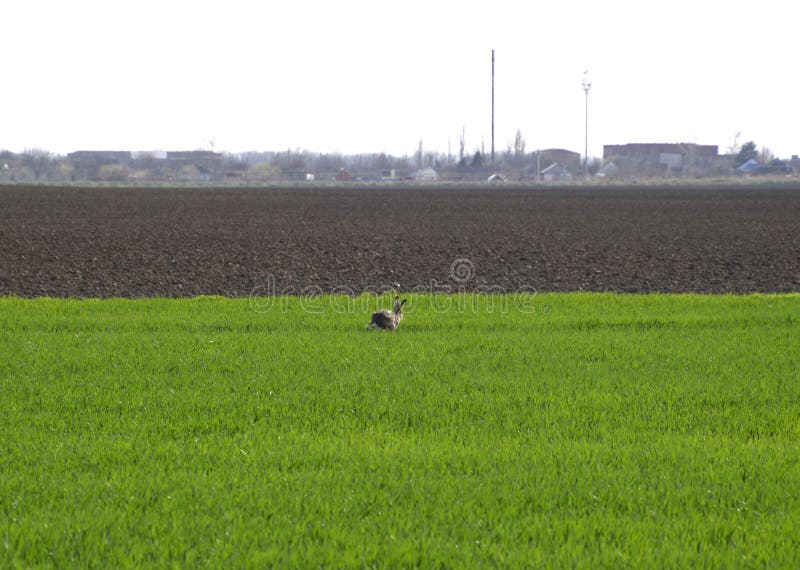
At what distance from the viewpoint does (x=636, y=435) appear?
8.19 m

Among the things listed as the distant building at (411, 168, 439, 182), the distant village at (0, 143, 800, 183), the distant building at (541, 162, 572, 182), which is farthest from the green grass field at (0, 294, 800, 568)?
the distant building at (541, 162, 572, 182)

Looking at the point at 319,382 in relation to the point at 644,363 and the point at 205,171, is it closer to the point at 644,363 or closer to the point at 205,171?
the point at 644,363

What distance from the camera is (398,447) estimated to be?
7734mm

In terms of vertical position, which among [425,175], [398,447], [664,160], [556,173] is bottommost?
[398,447]

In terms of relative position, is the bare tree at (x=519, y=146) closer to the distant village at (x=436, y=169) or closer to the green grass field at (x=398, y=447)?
the distant village at (x=436, y=169)

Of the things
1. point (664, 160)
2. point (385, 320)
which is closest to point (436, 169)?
point (664, 160)

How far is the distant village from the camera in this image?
445ft

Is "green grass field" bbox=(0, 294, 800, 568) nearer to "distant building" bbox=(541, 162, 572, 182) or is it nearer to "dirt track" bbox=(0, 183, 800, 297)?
"dirt track" bbox=(0, 183, 800, 297)

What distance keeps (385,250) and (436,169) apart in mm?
139150

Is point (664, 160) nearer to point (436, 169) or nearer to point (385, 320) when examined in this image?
point (436, 169)

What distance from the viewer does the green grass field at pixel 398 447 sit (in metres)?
5.84

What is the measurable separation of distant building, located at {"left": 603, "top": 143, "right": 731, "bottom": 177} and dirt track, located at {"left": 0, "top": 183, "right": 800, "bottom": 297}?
109347mm

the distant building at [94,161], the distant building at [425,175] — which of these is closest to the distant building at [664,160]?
the distant building at [425,175]

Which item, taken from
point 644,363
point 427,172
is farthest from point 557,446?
point 427,172
